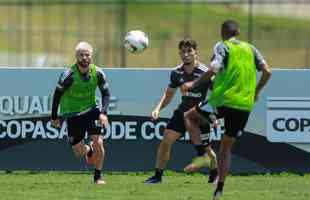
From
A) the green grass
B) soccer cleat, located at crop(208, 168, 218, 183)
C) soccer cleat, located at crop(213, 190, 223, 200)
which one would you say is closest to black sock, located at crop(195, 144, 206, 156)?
soccer cleat, located at crop(208, 168, 218, 183)

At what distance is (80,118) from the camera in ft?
54.9

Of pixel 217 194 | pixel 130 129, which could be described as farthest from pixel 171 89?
pixel 217 194

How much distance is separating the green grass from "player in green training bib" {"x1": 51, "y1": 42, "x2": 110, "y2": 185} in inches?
913

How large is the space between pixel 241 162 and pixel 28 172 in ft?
11.2

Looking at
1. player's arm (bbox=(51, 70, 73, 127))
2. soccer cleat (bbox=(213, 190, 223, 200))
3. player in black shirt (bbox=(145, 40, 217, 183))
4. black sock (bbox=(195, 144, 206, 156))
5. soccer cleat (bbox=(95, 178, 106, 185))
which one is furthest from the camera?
black sock (bbox=(195, 144, 206, 156))

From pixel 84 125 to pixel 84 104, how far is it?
0.30 meters

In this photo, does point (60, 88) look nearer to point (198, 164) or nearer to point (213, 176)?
point (213, 176)

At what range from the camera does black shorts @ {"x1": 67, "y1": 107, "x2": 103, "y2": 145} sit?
54.7 feet

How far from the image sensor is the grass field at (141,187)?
1477 cm

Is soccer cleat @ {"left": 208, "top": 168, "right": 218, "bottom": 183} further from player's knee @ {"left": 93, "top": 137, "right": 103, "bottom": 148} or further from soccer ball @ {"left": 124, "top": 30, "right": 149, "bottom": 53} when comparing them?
soccer ball @ {"left": 124, "top": 30, "right": 149, "bottom": 53}

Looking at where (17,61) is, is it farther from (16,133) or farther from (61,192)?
(61,192)

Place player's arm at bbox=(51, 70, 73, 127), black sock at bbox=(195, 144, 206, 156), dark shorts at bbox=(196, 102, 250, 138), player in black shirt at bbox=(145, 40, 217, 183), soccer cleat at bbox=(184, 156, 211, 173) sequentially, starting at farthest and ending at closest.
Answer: soccer cleat at bbox=(184, 156, 211, 173), black sock at bbox=(195, 144, 206, 156), player in black shirt at bbox=(145, 40, 217, 183), player's arm at bbox=(51, 70, 73, 127), dark shorts at bbox=(196, 102, 250, 138)

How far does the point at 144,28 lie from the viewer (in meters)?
56.3

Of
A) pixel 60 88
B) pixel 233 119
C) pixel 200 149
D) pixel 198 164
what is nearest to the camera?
pixel 233 119
